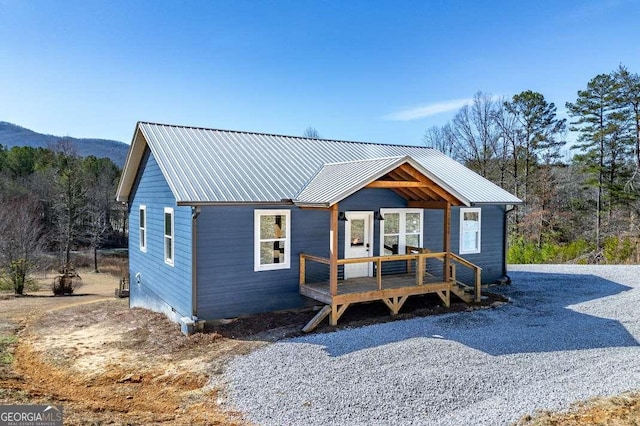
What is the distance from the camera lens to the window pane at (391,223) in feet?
37.6

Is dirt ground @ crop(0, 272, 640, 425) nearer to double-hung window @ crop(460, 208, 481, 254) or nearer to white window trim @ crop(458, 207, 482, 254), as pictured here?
white window trim @ crop(458, 207, 482, 254)

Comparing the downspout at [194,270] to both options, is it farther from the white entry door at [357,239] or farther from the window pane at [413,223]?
the window pane at [413,223]

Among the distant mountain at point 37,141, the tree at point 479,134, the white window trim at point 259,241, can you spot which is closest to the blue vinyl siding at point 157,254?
the white window trim at point 259,241

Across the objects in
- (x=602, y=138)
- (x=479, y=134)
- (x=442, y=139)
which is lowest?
(x=602, y=138)

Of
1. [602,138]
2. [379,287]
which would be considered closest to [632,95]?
[602,138]

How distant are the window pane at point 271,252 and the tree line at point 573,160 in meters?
18.9

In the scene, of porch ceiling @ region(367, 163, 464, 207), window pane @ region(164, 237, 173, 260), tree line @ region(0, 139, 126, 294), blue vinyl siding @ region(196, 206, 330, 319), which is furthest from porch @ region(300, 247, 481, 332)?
tree line @ region(0, 139, 126, 294)

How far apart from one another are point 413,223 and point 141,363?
25.5ft

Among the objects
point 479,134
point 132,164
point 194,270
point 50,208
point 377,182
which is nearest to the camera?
point 194,270

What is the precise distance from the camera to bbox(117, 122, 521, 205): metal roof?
371 inches

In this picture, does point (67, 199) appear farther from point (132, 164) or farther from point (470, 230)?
point (470, 230)

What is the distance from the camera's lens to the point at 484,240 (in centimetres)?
1324

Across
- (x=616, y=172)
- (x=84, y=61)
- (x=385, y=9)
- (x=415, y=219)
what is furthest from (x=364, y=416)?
(x=616, y=172)

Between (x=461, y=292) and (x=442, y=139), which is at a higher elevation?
(x=442, y=139)
